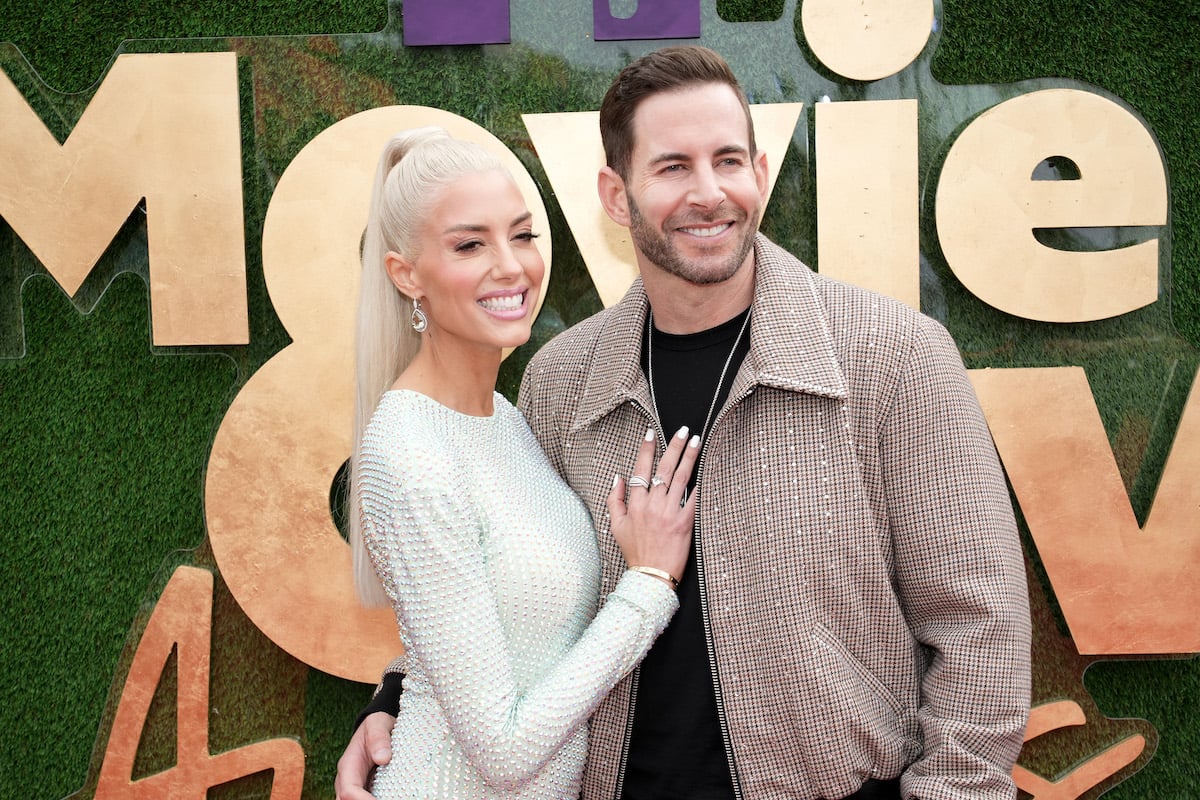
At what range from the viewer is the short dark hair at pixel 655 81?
1867 mm

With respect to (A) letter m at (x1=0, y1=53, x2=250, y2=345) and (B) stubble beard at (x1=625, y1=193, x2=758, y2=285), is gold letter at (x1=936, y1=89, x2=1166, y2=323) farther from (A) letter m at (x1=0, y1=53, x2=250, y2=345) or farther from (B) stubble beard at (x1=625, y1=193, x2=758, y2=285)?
(A) letter m at (x1=0, y1=53, x2=250, y2=345)

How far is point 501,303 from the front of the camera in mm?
1719

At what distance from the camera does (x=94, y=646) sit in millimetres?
3043

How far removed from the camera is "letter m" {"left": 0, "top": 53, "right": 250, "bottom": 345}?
9.71ft

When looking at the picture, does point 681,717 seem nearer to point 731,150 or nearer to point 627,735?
point 627,735

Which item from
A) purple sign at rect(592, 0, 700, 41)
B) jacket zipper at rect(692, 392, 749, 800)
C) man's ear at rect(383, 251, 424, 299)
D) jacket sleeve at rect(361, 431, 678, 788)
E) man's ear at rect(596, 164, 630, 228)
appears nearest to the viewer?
jacket sleeve at rect(361, 431, 678, 788)

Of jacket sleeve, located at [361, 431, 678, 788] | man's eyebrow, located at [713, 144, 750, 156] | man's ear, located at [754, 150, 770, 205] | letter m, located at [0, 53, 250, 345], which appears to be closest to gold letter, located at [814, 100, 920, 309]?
man's ear, located at [754, 150, 770, 205]

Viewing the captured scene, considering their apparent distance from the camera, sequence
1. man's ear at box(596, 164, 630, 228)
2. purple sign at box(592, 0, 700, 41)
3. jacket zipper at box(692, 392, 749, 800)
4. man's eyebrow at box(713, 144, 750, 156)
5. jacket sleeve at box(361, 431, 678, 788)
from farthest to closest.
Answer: purple sign at box(592, 0, 700, 41) → man's ear at box(596, 164, 630, 228) → man's eyebrow at box(713, 144, 750, 156) → jacket zipper at box(692, 392, 749, 800) → jacket sleeve at box(361, 431, 678, 788)

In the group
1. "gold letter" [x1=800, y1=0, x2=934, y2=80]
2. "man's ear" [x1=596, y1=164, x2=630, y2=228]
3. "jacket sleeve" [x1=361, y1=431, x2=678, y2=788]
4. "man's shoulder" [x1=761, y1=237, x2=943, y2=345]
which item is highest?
"gold letter" [x1=800, y1=0, x2=934, y2=80]

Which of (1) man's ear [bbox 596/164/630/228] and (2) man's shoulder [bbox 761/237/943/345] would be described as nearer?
(2) man's shoulder [bbox 761/237/943/345]

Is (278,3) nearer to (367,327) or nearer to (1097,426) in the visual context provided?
(367,327)

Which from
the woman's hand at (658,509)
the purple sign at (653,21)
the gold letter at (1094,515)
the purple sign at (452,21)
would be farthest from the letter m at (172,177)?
the gold letter at (1094,515)

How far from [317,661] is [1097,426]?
2358 millimetres

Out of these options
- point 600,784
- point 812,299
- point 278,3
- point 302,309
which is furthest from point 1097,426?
point 278,3
